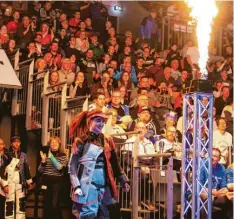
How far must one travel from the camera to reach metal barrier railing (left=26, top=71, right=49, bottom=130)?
41.5 ft

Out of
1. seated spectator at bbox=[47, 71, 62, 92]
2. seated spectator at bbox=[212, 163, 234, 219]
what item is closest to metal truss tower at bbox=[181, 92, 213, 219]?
seated spectator at bbox=[212, 163, 234, 219]

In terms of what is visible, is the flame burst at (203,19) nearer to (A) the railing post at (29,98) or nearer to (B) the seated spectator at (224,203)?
(B) the seated spectator at (224,203)

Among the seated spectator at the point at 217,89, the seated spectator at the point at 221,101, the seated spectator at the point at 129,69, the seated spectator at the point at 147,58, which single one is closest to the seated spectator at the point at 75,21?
the seated spectator at the point at 147,58

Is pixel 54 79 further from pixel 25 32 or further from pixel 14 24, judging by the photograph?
pixel 14 24

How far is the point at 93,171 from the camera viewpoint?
8117 millimetres

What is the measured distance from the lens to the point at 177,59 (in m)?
17.4

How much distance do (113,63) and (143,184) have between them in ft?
18.9

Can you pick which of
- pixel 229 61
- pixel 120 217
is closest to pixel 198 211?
pixel 120 217

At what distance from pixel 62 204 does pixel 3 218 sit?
3.24 ft

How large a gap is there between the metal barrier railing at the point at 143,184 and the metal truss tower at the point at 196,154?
911mm

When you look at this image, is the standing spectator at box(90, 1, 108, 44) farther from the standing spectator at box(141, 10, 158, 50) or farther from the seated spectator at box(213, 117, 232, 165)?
the seated spectator at box(213, 117, 232, 165)

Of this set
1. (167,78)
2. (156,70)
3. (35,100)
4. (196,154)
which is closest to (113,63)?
(156,70)

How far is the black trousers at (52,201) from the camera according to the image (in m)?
10.6

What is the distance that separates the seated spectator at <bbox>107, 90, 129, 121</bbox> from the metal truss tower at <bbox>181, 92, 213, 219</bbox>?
4062 mm
